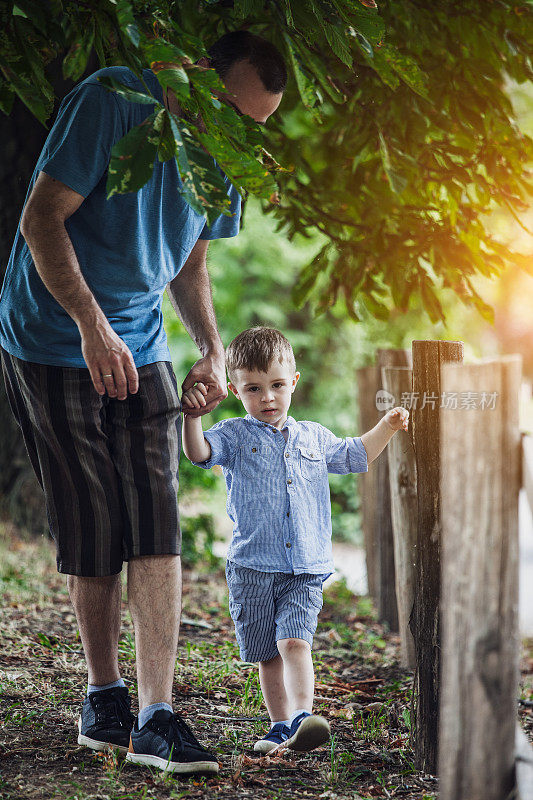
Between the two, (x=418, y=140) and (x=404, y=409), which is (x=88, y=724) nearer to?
(x=404, y=409)

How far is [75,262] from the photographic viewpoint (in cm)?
252

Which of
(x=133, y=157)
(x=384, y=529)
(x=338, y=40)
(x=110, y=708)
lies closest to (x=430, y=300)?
(x=384, y=529)

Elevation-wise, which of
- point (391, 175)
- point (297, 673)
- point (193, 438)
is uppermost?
point (391, 175)

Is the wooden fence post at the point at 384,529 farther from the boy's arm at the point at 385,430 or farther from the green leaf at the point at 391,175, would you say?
the boy's arm at the point at 385,430

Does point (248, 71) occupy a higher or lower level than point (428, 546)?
higher

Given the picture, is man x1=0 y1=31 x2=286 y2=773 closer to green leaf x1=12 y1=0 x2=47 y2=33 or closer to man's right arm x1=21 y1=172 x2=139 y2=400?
man's right arm x1=21 y1=172 x2=139 y2=400

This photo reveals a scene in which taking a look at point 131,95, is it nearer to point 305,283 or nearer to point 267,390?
point 267,390

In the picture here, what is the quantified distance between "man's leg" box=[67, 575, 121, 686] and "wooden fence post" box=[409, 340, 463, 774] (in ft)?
3.41

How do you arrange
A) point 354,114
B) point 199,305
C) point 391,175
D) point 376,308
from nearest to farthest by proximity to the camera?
point 199,305
point 391,175
point 354,114
point 376,308

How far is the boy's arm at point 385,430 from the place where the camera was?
2.93 m

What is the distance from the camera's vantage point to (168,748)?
2.46 meters

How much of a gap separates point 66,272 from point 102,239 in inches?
9.8

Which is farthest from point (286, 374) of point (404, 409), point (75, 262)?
point (75, 262)

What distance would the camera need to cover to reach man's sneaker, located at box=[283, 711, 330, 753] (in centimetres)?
251
